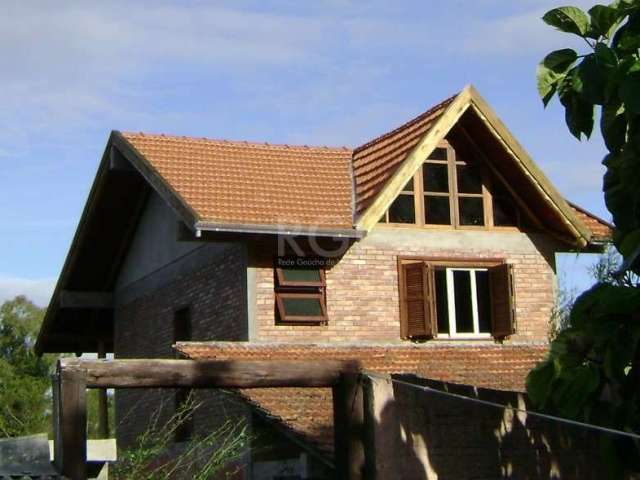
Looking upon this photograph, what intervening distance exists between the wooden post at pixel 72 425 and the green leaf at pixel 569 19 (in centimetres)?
502

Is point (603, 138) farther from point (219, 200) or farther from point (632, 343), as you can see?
point (219, 200)

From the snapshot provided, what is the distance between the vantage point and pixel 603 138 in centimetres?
866

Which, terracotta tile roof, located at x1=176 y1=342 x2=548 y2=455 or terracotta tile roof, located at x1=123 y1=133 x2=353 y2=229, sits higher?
terracotta tile roof, located at x1=123 y1=133 x2=353 y2=229

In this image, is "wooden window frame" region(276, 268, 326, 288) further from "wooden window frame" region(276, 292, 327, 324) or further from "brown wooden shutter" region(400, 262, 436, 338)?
"brown wooden shutter" region(400, 262, 436, 338)

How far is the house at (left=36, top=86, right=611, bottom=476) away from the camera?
18234mm

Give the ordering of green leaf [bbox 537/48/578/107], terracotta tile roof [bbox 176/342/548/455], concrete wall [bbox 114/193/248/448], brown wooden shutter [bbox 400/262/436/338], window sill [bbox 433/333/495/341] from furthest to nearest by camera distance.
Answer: window sill [bbox 433/333/495/341] → brown wooden shutter [bbox 400/262/436/338] → concrete wall [bbox 114/193/248/448] → terracotta tile roof [bbox 176/342/548/455] → green leaf [bbox 537/48/578/107]

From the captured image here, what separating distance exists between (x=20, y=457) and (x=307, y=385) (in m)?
2.81

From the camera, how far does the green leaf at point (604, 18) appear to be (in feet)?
27.6

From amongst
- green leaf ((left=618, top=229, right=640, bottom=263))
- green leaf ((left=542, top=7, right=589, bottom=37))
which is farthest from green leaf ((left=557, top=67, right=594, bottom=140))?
green leaf ((left=618, top=229, right=640, bottom=263))

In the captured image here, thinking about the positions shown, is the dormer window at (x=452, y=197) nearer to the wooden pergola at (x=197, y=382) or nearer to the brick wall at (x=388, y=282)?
the brick wall at (x=388, y=282)

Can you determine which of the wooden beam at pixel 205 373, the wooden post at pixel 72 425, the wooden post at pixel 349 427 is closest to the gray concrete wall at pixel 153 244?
the wooden beam at pixel 205 373

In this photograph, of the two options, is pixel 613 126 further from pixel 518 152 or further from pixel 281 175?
pixel 281 175

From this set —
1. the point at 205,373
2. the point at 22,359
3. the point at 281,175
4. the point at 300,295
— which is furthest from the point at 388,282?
the point at 22,359

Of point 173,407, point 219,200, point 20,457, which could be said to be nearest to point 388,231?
point 219,200
